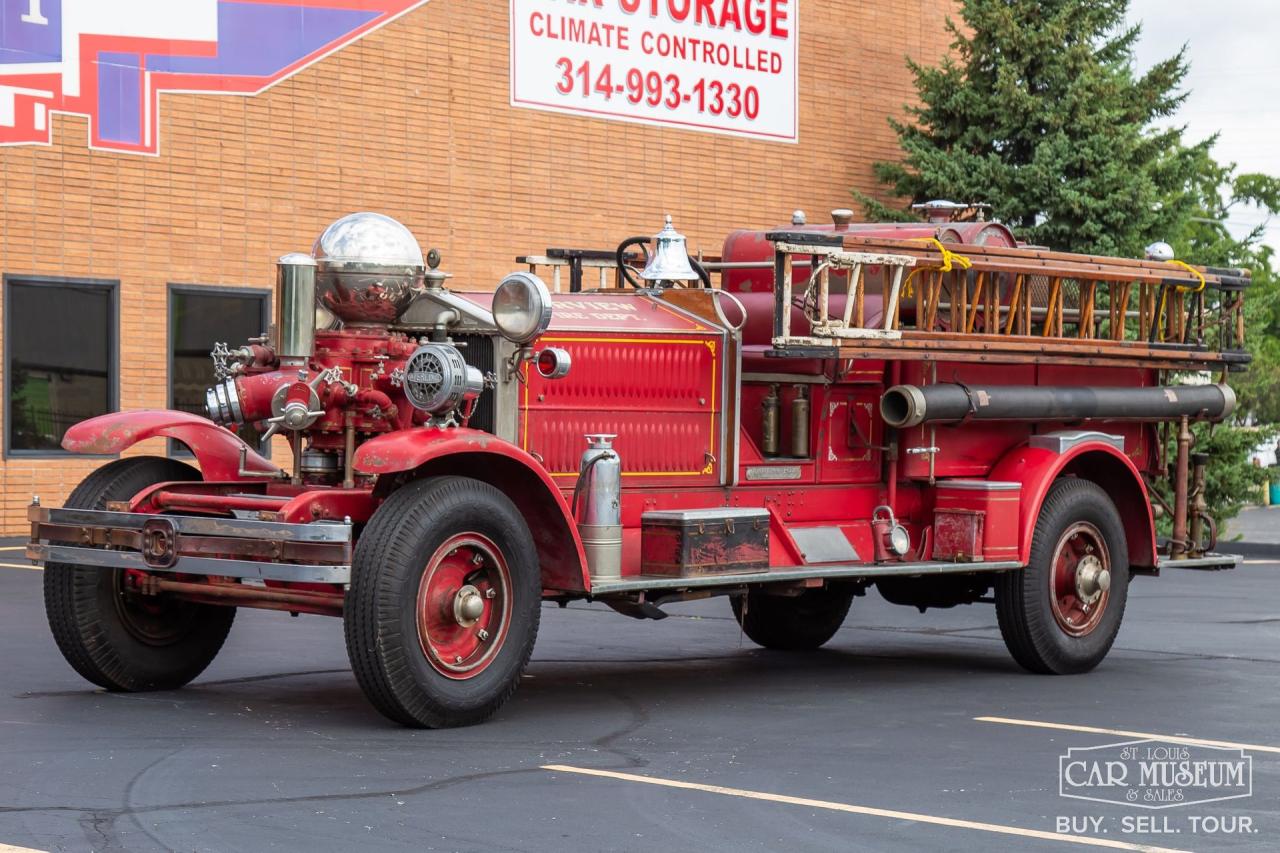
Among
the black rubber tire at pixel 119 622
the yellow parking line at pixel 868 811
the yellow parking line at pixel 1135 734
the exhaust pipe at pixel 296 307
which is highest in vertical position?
the exhaust pipe at pixel 296 307

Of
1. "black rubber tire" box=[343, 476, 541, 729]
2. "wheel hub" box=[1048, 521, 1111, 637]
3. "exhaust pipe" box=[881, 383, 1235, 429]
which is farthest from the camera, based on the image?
"wheel hub" box=[1048, 521, 1111, 637]

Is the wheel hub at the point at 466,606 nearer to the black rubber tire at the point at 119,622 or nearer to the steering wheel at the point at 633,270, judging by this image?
the black rubber tire at the point at 119,622

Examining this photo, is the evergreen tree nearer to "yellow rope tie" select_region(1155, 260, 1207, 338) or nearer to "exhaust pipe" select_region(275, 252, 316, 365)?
"yellow rope tie" select_region(1155, 260, 1207, 338)

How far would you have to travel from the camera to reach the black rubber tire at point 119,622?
862 centimetres

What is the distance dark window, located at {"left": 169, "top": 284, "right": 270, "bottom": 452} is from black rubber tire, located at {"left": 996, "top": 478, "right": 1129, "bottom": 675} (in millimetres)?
11441

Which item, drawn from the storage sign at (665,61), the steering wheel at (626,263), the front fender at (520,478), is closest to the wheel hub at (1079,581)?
the steering wheel at (626,263)

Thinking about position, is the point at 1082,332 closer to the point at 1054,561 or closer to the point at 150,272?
the point at 1054,561

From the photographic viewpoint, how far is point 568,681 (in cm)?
973

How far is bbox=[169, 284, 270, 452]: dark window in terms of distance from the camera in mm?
19953

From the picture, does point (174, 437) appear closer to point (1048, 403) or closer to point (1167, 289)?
point (1048, 403)

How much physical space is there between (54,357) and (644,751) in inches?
512

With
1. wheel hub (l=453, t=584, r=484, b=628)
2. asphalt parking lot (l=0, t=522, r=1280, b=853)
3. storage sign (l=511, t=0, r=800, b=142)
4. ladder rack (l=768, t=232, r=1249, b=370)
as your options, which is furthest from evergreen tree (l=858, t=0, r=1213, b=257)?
wheel hub (l=453, t=584, r=484, b=628)

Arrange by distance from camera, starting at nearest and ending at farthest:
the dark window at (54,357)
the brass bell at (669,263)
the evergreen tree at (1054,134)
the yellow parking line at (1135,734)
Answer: the yellow parking line at (1135,734) → the brass bell at (669,263) → the dark window at (54,357) → the evergreen tree at (1054,134)

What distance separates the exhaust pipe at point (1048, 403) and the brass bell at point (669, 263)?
121 cm
